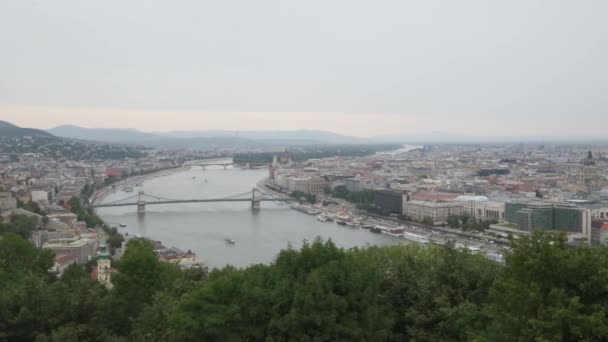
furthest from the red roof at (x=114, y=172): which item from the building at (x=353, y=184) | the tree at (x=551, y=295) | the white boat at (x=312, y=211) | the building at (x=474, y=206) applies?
the tree at (x=551, y=295)

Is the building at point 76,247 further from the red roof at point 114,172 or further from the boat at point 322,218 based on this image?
the red roof at point 114,172

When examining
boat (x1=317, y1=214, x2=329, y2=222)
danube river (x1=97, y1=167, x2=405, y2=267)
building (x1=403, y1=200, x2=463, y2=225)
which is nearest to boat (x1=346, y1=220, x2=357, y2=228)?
danube river (x1=97, y1=167, x2=405, y2=267)

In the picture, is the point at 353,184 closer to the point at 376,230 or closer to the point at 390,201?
the point at 390,201

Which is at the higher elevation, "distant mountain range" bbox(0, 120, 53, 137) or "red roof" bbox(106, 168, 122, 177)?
"distant mountain range" bbox(0, 120, 53, 137)

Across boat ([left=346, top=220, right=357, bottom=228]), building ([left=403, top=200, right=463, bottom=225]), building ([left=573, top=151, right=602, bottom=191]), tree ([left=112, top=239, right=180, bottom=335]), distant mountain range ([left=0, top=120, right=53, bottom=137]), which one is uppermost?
distant mountain range ([left=0, top=120, right=53, bottom=137])

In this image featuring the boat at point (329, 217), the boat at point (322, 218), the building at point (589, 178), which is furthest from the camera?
the building at point (589, 178)

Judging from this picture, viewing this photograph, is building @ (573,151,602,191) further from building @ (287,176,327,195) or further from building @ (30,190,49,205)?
building @ (30,190,49,205)
